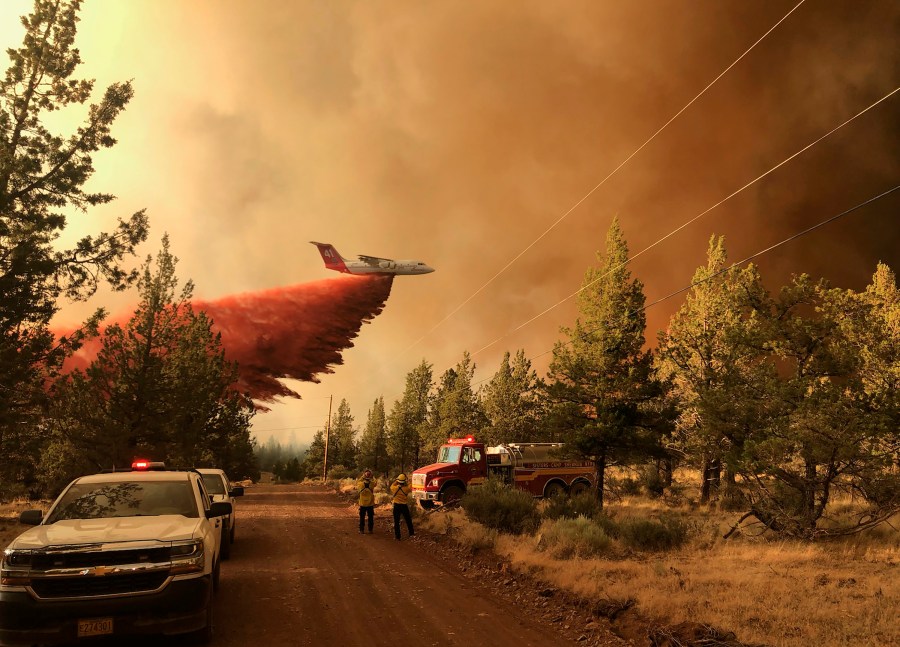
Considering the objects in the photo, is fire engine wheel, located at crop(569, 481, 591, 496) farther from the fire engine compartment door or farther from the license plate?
the license plate

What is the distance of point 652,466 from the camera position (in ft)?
127

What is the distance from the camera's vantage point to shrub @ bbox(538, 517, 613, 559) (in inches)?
513

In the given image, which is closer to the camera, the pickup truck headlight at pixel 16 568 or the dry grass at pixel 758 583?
the pickup truck headlight at pixel 16 568

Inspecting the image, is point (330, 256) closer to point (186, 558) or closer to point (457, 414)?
point (457, 414)

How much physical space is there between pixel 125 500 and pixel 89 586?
1.94m

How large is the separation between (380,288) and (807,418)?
30.0 metres

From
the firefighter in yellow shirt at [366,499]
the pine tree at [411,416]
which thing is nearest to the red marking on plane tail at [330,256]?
the pine tree at [411,416]

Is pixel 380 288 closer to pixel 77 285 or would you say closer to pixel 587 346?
pixel 587 346

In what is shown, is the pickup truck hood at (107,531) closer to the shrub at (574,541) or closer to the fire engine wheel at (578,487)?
the shrub at (574,541)

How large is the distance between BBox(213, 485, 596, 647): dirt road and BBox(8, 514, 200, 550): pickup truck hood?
158 centimetres

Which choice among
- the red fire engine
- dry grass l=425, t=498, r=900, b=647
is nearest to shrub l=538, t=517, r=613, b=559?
dry grass l=425, t=498, r=900, b=647

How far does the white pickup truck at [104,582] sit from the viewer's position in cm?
579

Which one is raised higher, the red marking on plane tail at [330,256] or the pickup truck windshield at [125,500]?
the red marking on plane tail at [330,256]

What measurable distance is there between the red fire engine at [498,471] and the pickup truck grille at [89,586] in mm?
18145
